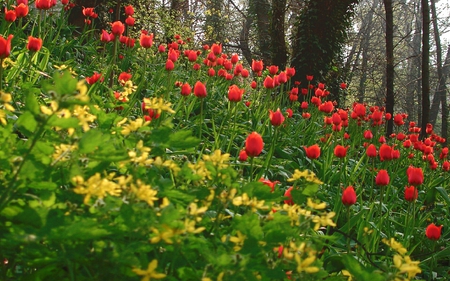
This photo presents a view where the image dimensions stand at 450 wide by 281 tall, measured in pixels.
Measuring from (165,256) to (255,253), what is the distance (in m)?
0.19

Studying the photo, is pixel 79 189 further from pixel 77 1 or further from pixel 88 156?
pixel 77 1

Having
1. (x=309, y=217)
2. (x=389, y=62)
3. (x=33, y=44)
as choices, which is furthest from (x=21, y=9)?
(x=389, y=62)

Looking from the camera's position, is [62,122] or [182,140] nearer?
[62,122]

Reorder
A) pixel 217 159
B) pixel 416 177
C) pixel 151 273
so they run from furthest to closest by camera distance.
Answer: pixel 416 177 < pixel 217 159 < pixel 151 273

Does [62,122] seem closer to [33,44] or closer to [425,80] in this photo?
[33,44]

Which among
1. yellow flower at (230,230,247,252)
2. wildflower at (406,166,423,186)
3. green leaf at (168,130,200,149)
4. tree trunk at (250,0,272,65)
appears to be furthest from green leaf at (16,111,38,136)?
tree trunk at (250,0,272,65)

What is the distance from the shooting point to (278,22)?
8.73 metres

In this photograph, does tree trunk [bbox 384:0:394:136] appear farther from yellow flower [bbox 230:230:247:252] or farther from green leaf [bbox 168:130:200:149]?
yellow flower [bbox 230:230:247:252]

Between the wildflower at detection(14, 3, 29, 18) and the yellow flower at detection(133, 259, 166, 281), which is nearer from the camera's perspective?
the yellow flower at detection(133, 259, 166, 281)

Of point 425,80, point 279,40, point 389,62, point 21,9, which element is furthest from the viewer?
point 279,40

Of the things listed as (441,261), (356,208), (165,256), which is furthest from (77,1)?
(165,256)

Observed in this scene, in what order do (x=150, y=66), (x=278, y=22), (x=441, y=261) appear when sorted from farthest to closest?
(x=278, y=22) < (x=150, y=66) < (x=441, y=261)

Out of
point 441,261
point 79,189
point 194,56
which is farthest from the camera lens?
point 194,56

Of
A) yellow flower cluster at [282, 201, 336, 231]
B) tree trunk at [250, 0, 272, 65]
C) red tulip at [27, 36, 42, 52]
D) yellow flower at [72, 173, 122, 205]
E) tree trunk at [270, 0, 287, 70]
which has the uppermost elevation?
tree trunk at [250, 0, 272, 65]
